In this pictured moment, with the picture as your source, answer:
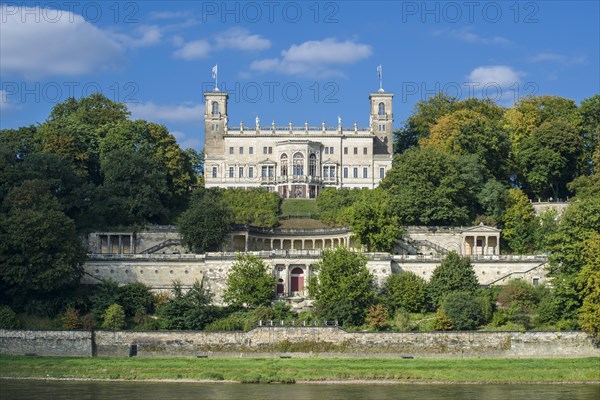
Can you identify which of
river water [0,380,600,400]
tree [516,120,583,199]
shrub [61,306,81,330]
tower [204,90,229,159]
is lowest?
river water [0,380,600,400]

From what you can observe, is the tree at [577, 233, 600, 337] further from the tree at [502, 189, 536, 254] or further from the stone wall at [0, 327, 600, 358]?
the tree at [502, 189, 536, 254]

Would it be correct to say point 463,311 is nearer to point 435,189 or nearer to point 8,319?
point 435,189

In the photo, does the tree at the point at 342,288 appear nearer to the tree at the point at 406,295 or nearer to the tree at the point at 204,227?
the tree at the point at 406,295

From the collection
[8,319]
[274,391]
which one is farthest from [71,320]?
[274,391]

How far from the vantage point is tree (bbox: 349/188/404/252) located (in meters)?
74.0

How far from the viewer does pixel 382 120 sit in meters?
103

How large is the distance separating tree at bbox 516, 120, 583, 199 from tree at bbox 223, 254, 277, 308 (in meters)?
26.0

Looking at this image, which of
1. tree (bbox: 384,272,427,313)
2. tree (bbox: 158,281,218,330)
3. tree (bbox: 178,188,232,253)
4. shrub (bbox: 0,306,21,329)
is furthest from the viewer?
tree (bbox: 178,188,232,253)

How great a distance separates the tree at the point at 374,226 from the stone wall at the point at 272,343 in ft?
43.8

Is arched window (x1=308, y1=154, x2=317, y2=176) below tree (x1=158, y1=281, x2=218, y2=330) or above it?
above

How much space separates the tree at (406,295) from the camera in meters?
66.8

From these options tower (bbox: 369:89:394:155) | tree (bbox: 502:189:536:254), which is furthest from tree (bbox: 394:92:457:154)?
tree (bbox: 502:189:536:254)

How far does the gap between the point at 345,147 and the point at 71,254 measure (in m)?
38.7

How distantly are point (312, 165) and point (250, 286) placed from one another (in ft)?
101
